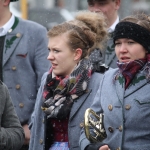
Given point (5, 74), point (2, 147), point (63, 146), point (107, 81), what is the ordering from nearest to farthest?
point (2, 147) < point (107, 81) < point (63, 146) < point (5, 74)

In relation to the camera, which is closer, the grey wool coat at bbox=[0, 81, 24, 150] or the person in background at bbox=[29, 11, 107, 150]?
the grey wool coat at bbox=[0, 81, 24, 150]

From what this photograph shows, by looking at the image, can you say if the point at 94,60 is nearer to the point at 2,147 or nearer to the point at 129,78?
the point at 129,78

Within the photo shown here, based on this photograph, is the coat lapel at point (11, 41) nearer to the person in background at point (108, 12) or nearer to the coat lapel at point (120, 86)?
the person in background at point (108, 12)

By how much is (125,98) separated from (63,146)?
935 millimetres

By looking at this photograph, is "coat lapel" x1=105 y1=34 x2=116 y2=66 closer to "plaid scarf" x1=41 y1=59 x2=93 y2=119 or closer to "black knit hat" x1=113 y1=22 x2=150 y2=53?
"plaid scarf" x1=41 y1=59 x2=93 y2=119

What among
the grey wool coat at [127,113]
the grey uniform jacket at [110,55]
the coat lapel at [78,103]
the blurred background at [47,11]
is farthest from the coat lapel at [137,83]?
the blurred background at [47,11]

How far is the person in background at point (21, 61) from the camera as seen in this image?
757 centimetres

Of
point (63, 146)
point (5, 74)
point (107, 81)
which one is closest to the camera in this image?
point (107, 81)

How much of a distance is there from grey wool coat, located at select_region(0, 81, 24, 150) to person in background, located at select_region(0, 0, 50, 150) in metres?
1.85

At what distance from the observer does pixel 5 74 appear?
298 inches

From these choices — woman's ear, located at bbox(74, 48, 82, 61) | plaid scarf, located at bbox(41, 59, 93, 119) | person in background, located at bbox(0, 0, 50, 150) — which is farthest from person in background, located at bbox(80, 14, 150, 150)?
person in background, located at bbox(0, 0, 50, 150)

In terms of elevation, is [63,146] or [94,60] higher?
[94,60]


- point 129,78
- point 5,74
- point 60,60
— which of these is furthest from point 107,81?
point 5,74

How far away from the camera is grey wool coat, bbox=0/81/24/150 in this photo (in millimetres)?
5555
